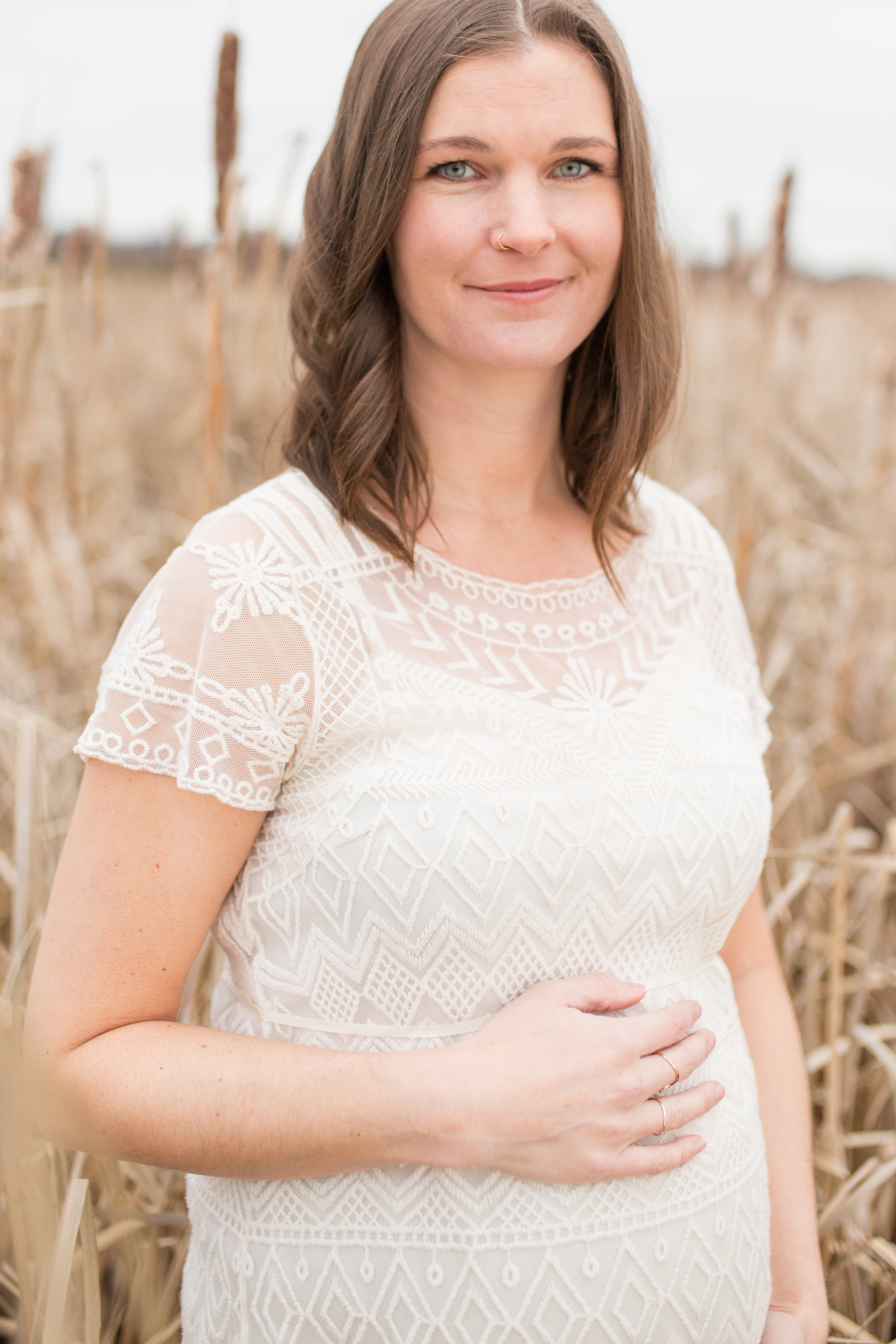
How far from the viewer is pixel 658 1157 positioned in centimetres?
109

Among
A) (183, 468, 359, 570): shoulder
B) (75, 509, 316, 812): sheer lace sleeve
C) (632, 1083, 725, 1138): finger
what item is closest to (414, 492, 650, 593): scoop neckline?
(183, 468, 359, 570): shoulder

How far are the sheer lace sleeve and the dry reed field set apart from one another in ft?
1.17

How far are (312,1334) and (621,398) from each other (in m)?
1.16

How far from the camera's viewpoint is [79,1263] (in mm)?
1306

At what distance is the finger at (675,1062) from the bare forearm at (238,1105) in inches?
8.5

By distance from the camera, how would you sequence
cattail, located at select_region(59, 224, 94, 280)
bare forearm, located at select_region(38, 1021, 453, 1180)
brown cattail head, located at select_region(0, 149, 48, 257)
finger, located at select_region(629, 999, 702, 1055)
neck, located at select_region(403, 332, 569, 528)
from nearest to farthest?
bare forearm, located at select_region(38, 1021, 453, 1180) < finger, located at select_region(629, 999, 702, 1055) < neck, located at select_region(403, 332, 569, 528) < brown cattail head, located at select_region(0, 149, 48, 257) < cattail, located at select_region(59, 224, 94, 280)

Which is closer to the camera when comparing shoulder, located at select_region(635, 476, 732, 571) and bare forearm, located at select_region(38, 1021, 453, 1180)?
bare forearm, located at select_region(38, 1021, 453, 1180)

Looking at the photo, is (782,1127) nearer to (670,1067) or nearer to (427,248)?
(670,1067)

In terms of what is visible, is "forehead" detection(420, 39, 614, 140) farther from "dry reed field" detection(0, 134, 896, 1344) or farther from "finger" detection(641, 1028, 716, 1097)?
"finger" detection(641, 1028, 716, 1097)

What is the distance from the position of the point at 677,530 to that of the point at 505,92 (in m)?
0.62

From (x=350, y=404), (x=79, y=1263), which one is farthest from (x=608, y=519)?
(x=79, y=1263)

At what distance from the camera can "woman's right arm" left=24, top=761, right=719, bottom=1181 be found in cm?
99

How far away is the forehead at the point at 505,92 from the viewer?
114 centimetres

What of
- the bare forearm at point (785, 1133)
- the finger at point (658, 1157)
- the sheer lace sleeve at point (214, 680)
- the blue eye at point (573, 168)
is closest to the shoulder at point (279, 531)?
the sheer lace sleeve at point (214, 680)
